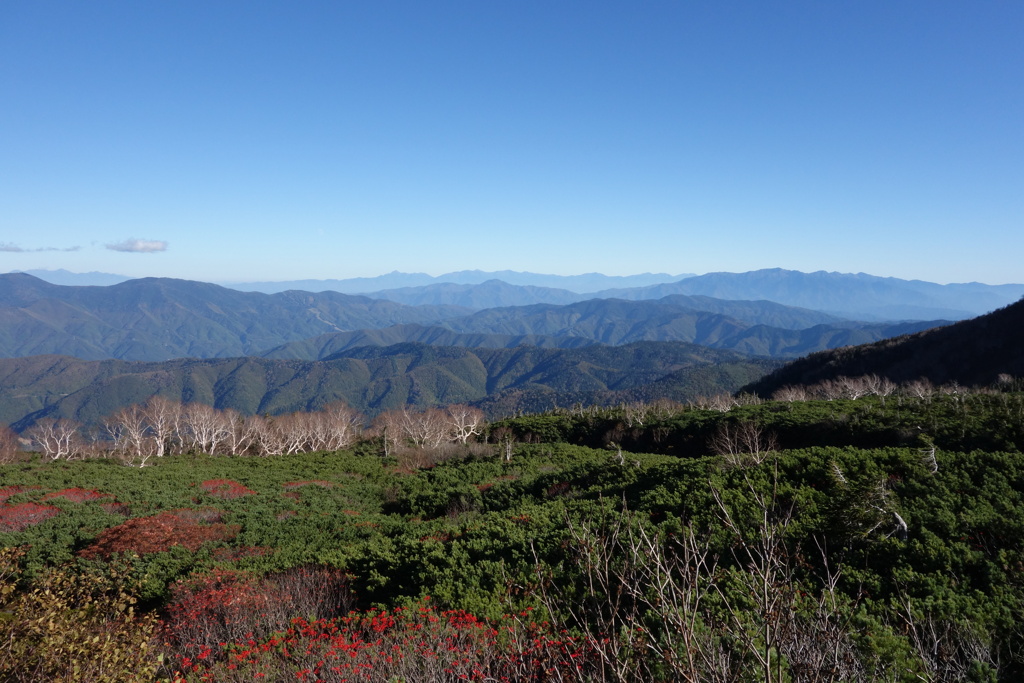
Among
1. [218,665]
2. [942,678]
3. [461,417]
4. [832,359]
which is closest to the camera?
[942,678]

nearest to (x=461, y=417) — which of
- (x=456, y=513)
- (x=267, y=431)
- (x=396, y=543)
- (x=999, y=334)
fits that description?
(x=267, y=431)

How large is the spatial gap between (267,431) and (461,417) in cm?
2478

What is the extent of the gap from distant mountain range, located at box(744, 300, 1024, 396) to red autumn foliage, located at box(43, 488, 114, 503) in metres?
99.5

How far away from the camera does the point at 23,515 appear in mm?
20062

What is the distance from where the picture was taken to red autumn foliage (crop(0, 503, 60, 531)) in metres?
18.6

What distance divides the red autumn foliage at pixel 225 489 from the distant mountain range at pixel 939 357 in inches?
3648

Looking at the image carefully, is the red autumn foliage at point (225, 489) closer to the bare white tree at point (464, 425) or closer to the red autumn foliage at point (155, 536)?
the red autumn foliage at point (155, 536)

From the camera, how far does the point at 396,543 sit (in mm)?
15109

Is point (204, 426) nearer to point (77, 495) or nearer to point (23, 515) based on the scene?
point (77, 495)

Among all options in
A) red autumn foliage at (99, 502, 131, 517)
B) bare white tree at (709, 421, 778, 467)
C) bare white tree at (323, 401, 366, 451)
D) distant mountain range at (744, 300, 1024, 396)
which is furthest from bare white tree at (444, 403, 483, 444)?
distant mountain range at (744, 300, 1024, 396)

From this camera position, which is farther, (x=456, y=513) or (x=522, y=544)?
(x=456, y=513)

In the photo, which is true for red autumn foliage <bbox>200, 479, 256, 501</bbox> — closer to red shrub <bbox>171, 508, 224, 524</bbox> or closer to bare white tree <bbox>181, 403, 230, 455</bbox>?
red shrub <bbox>171, 508, 224, 524</bbox>

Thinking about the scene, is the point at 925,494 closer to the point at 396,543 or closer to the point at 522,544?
the point at 522,544

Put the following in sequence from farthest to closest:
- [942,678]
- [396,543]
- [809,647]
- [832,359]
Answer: [832,359]
[396,543]
[942,678]
[809,647]
